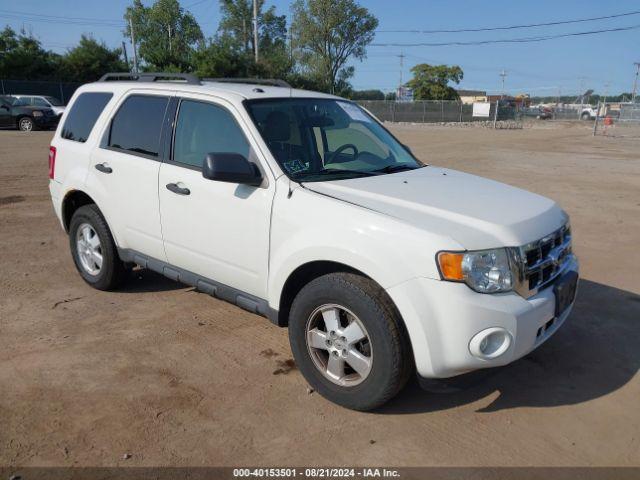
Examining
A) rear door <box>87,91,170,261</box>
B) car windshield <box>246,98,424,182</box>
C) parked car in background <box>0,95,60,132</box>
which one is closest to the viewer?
car windshield <box>246,98,424,182</box>

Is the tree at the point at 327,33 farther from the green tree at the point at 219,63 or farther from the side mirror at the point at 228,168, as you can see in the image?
the side mirror at the point at 228,168

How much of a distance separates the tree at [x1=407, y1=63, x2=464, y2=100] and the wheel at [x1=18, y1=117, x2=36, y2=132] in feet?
197

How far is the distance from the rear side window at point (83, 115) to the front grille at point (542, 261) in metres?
3.78

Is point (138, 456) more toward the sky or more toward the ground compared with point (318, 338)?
more toward the ground

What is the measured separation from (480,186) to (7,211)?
735cm

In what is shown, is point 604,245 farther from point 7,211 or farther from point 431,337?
point 7,211

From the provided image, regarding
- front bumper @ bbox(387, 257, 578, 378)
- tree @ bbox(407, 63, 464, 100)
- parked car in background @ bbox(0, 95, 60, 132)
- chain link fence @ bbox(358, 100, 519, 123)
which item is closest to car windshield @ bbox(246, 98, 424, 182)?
front bumper @ bbox(387, 257, 578, 378)

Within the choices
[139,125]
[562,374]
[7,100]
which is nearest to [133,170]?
[139,125]

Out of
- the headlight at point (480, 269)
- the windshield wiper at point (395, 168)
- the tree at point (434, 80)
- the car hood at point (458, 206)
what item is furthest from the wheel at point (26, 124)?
the tree at point (434, 80)

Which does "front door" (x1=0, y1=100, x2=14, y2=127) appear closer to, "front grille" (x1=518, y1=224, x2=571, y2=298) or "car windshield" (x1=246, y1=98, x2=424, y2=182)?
"car windshield" (x1=246, y1=98, x2=424, y2=182)

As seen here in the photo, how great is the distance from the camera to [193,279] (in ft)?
13.4

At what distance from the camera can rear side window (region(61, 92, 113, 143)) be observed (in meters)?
4.86

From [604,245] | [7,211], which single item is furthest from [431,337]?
[7,211]

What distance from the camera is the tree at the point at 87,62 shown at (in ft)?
138
